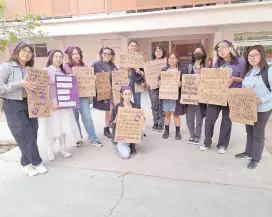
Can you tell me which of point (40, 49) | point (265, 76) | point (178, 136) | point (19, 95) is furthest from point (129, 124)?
point (40, 49)

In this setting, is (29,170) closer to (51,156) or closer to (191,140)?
(51,156)

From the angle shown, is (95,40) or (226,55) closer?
(226,55)

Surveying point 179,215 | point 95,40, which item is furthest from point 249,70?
point 95,40

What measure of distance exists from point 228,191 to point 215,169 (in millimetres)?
520

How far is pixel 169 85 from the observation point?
393 cm

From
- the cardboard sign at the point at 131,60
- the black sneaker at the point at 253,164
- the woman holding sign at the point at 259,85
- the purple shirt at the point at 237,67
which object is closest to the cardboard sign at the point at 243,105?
the woman holding sign at the point at 259,85

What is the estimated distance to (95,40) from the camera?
11047 mm

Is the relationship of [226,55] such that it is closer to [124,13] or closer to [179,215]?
[179,215]

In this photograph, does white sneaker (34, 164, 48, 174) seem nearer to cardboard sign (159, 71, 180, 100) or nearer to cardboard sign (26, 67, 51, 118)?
cardboard sign (26, 67, 51, 118)

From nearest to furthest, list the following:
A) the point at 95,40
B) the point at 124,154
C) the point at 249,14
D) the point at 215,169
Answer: the point at 215,169
the point at 124,154
the point at 249,14
the point at 95,40

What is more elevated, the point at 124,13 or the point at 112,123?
the point at 124,13

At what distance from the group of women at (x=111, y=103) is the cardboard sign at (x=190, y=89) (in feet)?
0.44

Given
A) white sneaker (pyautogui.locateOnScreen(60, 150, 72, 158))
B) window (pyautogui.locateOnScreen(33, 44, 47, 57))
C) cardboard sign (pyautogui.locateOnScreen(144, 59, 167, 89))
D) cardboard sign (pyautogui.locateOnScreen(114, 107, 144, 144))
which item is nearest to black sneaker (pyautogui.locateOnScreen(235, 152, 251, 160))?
cardboard sign (pyautogui.locateOnScreen(114, 107, 144, 144))

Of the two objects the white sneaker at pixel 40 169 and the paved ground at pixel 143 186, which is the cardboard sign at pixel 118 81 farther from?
the white sneaker at pixel 40 169
